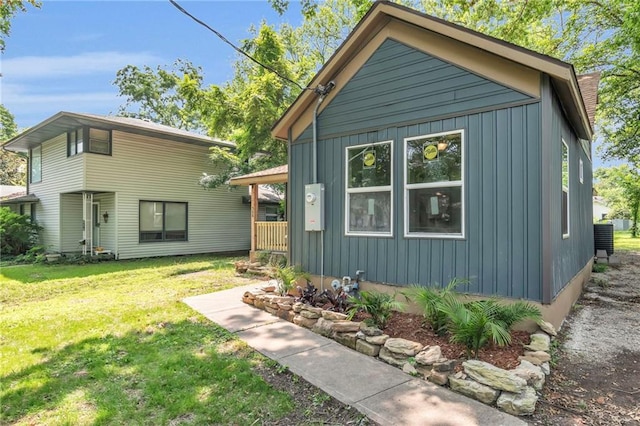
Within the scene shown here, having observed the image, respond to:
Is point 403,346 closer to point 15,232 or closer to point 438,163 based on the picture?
point 438,163

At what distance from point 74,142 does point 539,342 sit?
15552mm

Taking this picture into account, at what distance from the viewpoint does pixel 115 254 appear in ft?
43.0

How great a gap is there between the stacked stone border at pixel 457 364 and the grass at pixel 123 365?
1.15 meters

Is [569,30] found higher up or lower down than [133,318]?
higher up

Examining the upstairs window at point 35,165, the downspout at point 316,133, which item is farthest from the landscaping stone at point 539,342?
the upstairs window at point 35,165

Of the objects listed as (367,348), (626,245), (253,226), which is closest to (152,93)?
(253,226)

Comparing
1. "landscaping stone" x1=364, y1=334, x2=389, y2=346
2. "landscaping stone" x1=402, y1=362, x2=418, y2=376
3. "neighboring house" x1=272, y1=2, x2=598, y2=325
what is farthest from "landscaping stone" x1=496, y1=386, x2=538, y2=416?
"neighboring house" x1=272, y1=2, x2=598, y2=325

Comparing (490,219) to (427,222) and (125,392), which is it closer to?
(427,222)

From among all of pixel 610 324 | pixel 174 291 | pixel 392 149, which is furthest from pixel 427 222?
pixel 174 291

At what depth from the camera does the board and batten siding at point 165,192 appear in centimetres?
1313

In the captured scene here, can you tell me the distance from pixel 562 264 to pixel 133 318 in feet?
21.6

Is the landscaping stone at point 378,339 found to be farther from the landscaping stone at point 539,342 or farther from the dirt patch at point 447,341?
the landscaping stone at point 539,342

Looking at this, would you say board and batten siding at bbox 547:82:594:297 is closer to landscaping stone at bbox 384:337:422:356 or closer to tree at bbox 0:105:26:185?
landscaping stone at bbox 384:337:422:356

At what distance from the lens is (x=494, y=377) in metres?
3.06
